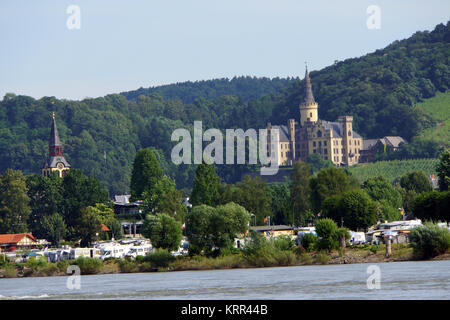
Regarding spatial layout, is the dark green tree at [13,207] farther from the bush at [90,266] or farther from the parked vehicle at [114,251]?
the bush at [90,266]

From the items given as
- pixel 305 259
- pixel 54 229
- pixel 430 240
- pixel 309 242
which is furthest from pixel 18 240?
pixel 430 240

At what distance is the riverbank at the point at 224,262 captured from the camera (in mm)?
58562

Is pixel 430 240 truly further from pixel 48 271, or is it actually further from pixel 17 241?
pixel 17 241

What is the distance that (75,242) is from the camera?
330ft

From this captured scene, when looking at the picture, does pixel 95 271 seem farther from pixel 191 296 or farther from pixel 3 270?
pixel 191 296

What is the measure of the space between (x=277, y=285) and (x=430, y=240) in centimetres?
1429

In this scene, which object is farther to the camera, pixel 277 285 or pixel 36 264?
pixel 36 264

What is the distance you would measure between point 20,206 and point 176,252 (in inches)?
1976

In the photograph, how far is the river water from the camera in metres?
37.8

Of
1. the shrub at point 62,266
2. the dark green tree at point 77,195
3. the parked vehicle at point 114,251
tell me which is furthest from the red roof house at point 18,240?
the shrub at point 62,266

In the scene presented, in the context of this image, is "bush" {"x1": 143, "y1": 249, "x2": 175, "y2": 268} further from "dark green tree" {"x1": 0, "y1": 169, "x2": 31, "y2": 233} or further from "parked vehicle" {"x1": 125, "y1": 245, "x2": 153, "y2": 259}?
"dark green tree" {"x1": 0, "y1": 169, "x2": 31, "y2": 233}

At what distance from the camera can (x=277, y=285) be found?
43.2 metres

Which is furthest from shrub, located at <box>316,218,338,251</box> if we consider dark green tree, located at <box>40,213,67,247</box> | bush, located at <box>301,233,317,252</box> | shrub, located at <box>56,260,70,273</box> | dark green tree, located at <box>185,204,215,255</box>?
dark green tree, located at <box>40,213,67,247</box>
